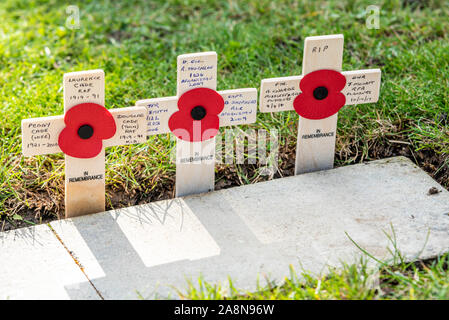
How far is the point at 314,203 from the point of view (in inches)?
137

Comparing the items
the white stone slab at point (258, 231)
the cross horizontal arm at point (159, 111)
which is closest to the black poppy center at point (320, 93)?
the white stone slab at point (258, 231)

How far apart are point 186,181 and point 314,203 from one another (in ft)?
2.05

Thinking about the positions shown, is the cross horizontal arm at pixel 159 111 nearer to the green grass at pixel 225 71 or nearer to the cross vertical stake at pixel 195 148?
the cross vertical stake at pixel 195 148

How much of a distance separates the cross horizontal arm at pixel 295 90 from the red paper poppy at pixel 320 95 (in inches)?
A: 1.2

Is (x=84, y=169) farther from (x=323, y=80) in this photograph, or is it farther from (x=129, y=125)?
(x=323, y=80)

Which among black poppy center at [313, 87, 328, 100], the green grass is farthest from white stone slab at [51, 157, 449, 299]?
black poppy center at [313, 87, 328, 100]

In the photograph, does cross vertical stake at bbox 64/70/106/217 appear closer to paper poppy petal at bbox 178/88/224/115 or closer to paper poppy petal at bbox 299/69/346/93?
paper poppy petal at bbox 178/88/224/115

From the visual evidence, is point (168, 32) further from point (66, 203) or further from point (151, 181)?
point (66, 203)

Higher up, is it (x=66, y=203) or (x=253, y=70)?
(x=253, y=70)

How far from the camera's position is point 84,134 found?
126 inches

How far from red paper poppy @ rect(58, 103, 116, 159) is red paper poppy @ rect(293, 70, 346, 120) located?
36.9 inches
